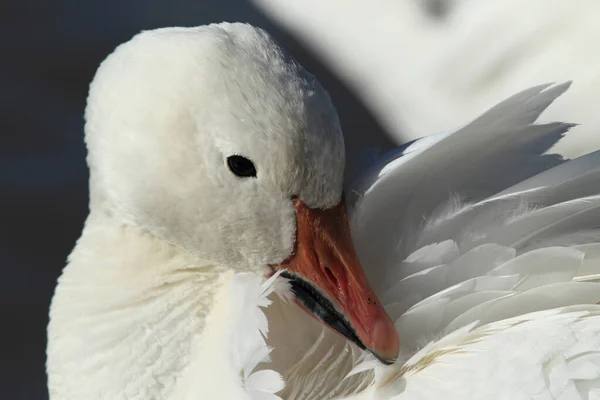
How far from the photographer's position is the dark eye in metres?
1.82

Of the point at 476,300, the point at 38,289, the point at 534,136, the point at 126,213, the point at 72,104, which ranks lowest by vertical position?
the point at 38,289

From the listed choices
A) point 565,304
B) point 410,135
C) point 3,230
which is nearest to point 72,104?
point 3,230

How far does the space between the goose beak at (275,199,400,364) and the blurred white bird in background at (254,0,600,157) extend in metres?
1.17

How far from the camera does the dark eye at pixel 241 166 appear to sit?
1.82m

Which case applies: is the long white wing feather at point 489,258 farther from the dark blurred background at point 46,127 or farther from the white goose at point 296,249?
the dark blurred background at point 46,127

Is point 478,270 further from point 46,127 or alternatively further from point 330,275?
point 46,127

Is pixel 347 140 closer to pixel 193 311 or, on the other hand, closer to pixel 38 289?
pixel 38 289

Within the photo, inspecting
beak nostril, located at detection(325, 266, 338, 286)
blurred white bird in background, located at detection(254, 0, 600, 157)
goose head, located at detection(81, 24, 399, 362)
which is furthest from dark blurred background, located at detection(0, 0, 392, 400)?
beak nostril, located at detection(325, 266, 338, 286)

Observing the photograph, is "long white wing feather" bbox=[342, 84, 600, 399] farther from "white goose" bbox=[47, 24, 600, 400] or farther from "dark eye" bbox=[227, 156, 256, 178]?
"dark eye" bbox=[227, 156, 256, 178]

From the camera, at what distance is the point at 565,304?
1775mm

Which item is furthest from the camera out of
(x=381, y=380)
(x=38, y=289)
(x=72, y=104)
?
(x=72, y=104)

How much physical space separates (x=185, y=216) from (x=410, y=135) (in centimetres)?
168

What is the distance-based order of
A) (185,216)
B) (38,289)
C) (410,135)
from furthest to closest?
(410,135)
(38,289)
(185,216)

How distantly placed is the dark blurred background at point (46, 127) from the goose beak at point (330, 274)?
1.41 meters
